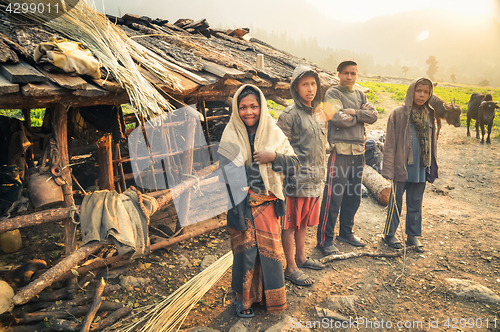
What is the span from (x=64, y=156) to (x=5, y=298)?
131 cm

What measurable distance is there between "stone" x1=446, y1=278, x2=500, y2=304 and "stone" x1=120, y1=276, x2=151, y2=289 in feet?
11.4

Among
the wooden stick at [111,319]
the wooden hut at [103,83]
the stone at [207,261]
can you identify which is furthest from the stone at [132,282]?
the stone at [207,261]

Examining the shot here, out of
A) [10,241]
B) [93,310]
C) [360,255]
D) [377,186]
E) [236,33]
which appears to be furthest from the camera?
[236,33]

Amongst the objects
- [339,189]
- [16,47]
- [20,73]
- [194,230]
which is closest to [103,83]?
[20,73]

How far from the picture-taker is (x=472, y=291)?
307 centimetres

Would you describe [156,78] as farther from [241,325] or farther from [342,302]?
[342,302]

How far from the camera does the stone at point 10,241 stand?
12.0 ft

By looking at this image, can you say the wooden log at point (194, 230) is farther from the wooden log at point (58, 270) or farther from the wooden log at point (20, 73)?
the wooden log at point (20, 73)

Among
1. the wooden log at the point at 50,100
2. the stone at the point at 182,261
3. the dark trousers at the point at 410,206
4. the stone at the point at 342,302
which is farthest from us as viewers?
the dark trousers at the point at 410,206

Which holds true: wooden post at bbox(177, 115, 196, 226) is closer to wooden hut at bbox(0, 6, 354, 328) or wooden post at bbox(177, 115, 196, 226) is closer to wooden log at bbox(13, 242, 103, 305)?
wooden hut at bbox(0, 6, 354, 328)

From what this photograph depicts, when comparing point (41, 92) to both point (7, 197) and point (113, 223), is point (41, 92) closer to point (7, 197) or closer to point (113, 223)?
point (113, 223)

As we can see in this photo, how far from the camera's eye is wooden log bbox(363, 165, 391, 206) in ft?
18.6

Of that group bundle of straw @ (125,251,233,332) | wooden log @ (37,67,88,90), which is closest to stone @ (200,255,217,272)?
bundle of straw @ (125,251,233,332)

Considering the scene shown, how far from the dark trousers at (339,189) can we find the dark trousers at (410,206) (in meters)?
0.55
